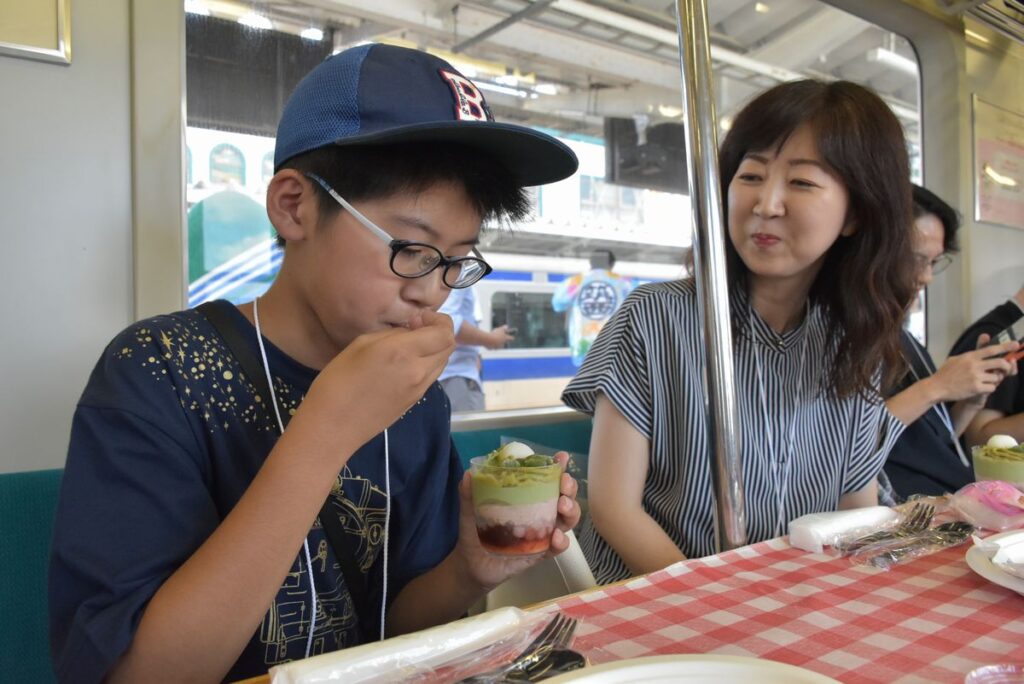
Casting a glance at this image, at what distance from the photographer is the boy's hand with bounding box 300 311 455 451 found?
2.68ft

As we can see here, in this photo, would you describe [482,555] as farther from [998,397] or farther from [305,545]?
[998,397]

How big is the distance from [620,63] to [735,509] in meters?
2.90

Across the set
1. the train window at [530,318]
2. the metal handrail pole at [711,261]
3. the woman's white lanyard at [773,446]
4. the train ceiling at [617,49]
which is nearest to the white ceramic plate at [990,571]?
the metal handrail pole at [711,261]

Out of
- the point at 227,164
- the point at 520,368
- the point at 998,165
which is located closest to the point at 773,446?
the point at 227,164

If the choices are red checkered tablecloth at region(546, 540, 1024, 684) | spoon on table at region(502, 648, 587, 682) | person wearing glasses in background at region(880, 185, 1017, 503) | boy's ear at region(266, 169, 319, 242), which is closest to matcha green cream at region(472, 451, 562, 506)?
red checkered tablecloth at region(546, 540, 1024, 684)

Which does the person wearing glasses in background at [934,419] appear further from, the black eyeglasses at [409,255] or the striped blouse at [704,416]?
the black eyeglasses at [409,255]

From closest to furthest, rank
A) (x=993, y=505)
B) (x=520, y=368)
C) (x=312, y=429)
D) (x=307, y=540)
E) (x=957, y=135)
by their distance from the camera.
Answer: (x=312, y=429) → (x=307, y=540) → (x=993, y=505) → (x=520, y=368) → (x=957, y=135)

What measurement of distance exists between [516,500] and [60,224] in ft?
4.18

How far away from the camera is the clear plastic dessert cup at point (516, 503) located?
927 millimetres

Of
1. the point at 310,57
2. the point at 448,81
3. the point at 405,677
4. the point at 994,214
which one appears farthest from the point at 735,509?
the point at 994,214

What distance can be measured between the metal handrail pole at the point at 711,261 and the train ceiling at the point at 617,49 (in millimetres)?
1633

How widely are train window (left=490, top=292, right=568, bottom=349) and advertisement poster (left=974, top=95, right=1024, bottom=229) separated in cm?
234

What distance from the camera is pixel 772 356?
1.62 m

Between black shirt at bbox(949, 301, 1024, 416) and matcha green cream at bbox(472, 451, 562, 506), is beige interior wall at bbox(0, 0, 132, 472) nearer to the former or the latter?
matcha green cream at bbox(472, 451, 562, 506)
